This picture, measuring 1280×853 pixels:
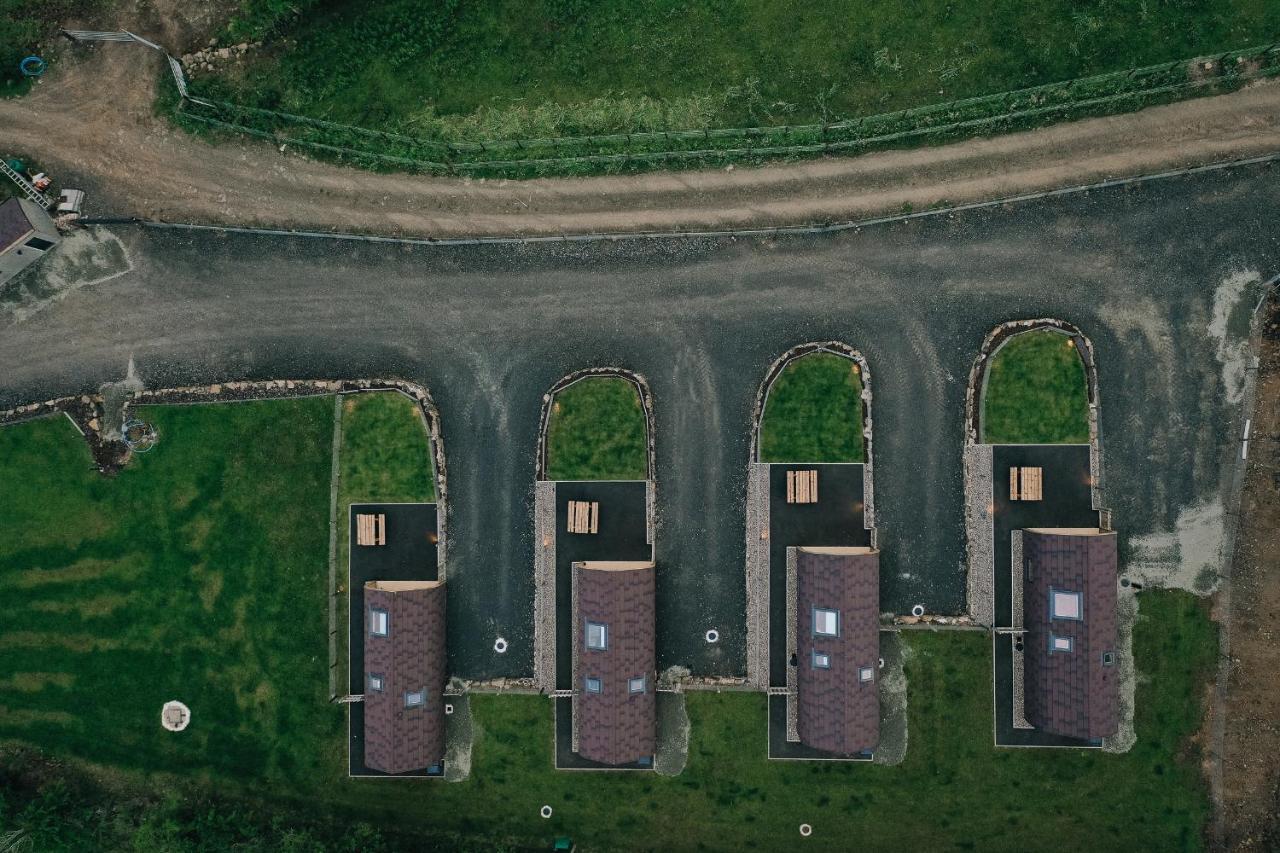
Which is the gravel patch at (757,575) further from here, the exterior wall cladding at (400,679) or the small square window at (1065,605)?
the exterior wall cladding at (400,679)

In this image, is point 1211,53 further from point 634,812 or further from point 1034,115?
point 634,812

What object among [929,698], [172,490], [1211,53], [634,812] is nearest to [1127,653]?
[929,698]

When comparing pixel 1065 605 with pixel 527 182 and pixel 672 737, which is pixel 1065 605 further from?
pixel 527 182

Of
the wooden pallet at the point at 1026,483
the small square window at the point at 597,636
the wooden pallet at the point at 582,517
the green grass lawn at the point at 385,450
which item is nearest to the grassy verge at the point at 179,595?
the green grass lawn at the point at 385,450

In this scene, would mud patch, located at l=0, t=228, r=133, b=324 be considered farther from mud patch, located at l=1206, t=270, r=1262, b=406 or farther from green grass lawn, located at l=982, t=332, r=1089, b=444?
mud patch, located at l=1206, t=270, r=1262, b=406

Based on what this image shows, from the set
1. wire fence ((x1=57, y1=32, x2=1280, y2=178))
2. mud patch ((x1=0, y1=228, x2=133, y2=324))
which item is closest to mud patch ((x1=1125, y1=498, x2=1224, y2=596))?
wire fence ((x1=57, y1=32, x2=1280, y2=178))

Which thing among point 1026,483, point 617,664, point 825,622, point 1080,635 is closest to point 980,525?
point 1026,483

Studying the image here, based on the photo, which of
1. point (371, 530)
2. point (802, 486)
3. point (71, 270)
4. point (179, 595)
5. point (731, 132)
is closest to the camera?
point (802, 486)
